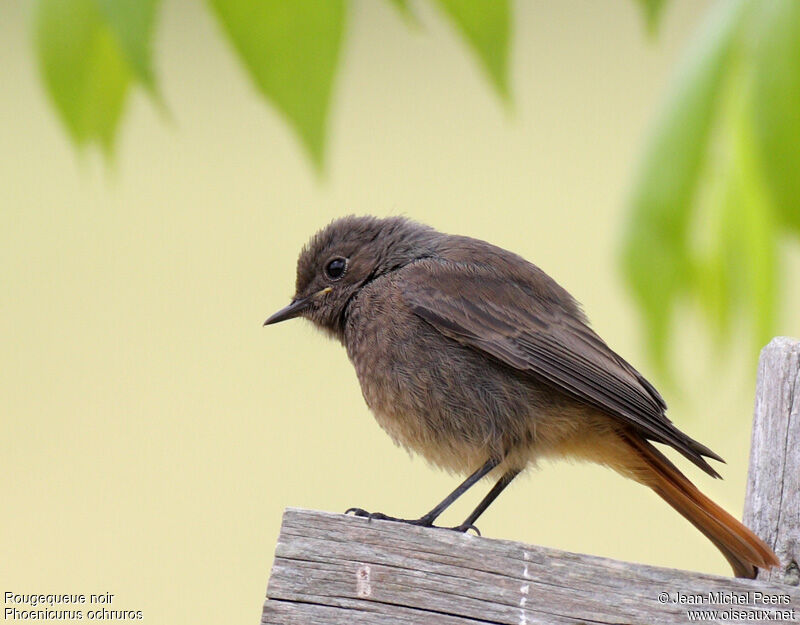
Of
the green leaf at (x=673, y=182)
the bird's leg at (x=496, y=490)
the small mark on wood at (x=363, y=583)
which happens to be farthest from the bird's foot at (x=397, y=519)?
the green leaf at (x=673, y=182)

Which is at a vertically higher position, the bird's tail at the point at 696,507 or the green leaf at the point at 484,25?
the green leaf at the point at 484,25

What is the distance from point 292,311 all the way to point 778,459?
66.4 inches

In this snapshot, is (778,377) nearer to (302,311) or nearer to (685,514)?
(685,514)

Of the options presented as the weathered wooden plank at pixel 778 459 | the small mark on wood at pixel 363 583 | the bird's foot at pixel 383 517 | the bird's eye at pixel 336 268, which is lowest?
the small mark on wood at pixel 363 583

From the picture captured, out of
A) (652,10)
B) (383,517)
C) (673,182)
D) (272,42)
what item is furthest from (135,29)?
(383,517)

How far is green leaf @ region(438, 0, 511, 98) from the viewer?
1976 millimetres

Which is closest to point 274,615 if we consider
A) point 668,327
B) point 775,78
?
point 668,327

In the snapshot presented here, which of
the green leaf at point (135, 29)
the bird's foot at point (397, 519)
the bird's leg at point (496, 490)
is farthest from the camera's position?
the bird's leg at point (496, 490)

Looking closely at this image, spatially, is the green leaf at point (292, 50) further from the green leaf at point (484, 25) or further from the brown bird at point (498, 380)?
the brown bird at point (498, 380)

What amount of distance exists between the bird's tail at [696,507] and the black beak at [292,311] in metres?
1.16

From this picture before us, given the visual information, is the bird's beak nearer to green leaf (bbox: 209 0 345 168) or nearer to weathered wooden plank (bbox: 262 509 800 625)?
weathered wooden plank (bbox: 262 509 800 625)

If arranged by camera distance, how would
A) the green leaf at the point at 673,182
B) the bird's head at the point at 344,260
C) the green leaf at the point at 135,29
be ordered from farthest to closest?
the bird's head at the point at 344,260, the green leaf at the point at 673,182, the green leaf at the point at 135,29

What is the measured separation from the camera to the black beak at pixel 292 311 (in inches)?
141

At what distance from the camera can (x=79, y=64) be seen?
6.72 ft
